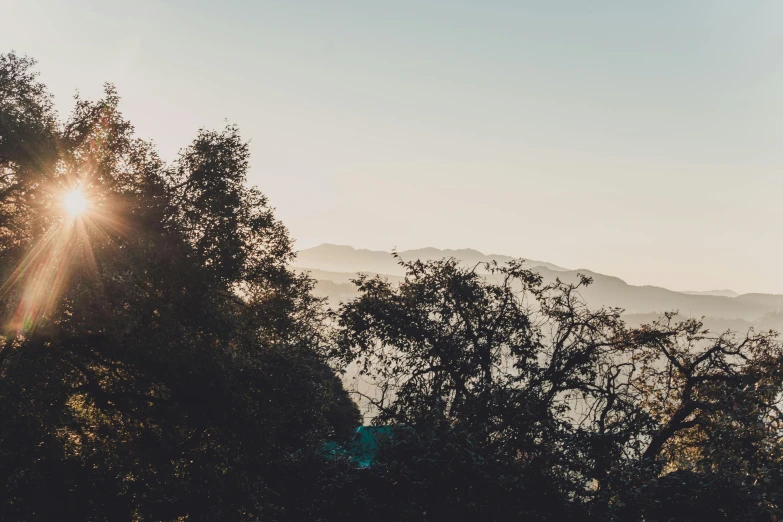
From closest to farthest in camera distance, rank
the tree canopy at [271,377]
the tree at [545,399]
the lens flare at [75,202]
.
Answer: the tree at [545,399], the tree canopy at [271,377], the lens flare at [75,202]

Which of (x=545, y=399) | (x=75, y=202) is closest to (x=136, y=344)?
(x=75, y=202)

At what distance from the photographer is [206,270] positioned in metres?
15.5

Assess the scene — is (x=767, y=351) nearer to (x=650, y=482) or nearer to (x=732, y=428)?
(x=732, y=428)

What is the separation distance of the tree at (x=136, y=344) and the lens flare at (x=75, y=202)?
0.18 m

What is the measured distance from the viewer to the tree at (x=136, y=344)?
37.2 feet

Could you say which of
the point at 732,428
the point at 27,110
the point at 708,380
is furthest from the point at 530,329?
the point at 27,110

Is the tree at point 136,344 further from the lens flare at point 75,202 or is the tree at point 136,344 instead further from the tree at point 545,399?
the tree at point 545,399

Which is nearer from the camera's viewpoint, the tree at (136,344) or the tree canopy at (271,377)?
the tree canopy at (271,377)

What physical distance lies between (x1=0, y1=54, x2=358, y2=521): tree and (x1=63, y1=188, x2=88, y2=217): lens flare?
179 mm

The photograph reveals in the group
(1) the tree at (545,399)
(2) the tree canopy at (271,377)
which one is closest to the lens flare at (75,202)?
(2) the tree canopy at (271,377)

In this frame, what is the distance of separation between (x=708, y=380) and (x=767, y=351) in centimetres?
255

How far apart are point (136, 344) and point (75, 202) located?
5.26m

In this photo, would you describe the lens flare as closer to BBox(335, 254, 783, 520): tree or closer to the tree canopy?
the tree canopy

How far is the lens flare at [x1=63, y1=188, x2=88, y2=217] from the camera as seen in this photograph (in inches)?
569
